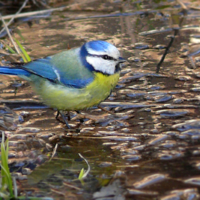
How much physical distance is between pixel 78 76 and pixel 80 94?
0.61 feet

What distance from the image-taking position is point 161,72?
4.46 meters

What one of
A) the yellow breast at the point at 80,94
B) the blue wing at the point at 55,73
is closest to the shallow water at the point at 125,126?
the yellow breast at the point at 80,94

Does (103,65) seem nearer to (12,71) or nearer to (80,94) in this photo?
(80,94)

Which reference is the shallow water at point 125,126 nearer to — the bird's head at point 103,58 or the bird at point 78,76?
the bird at point 78,76

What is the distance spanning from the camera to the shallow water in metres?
2.53

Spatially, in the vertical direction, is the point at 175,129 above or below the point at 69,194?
above

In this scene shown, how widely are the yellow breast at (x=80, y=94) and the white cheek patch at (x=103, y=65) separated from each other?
0.05 meters

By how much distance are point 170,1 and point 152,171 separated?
4.79 meters

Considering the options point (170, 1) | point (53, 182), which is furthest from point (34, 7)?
point (53, 182)

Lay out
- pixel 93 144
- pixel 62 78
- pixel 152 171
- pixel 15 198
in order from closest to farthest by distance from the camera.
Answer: pixel 15 198 → pixel 152 171 → pixel 93 144 → pixel 62 78

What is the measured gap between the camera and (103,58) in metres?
3.60

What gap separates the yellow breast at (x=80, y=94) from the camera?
3.47 meters

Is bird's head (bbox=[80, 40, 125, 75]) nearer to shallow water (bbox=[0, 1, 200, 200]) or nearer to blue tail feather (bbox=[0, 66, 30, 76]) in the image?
shallow water (bbox=[0, 1, 200, 200])

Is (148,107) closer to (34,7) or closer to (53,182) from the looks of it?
(53,182)
